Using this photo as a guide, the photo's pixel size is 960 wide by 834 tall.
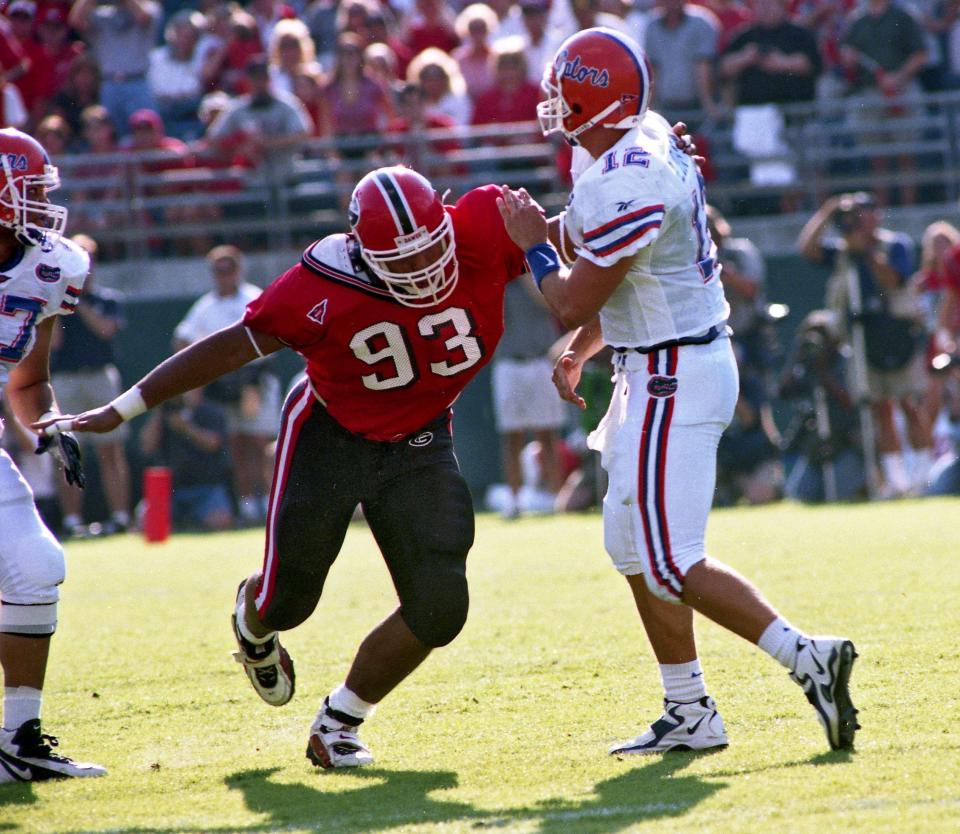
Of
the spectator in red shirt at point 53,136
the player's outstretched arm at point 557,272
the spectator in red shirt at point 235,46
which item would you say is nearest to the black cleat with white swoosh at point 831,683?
the player's outstretched arm at point 557,272

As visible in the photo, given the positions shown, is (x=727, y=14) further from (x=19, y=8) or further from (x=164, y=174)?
(x=19, y=8)

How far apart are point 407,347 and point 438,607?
2.37ft

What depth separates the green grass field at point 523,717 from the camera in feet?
11.8

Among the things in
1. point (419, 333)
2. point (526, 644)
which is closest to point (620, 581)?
point (526, 644)

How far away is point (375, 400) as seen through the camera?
14.6 ft

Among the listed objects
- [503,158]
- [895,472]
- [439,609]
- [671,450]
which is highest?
[503,158]

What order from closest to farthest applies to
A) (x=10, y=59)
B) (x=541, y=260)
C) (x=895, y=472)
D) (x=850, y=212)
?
(x=541, y=260)
(x=850, y=212)
(x=895, y=472)
(x=10, y=59)

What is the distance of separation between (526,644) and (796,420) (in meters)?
5.61

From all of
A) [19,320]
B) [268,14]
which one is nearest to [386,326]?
[19,320]

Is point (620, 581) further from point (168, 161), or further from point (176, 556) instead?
point (168, 161)

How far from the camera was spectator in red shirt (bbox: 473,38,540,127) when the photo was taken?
40.1ft

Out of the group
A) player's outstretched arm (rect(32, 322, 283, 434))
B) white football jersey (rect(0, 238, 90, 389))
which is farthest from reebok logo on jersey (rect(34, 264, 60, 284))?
player's outstretched arm (rect(32, 322, 283, 434))

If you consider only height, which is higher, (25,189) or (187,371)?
(25,189)

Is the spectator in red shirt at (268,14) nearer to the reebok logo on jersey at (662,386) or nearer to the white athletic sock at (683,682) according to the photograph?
the reebok logo on jersey at (662,386)
